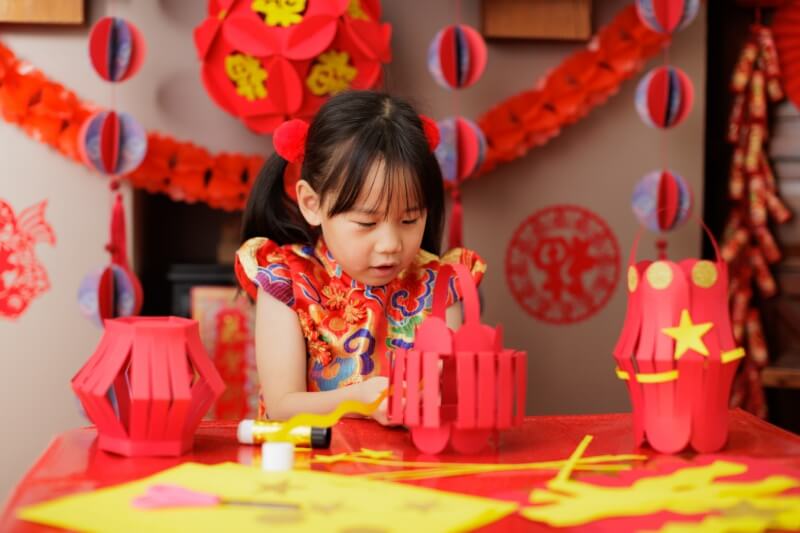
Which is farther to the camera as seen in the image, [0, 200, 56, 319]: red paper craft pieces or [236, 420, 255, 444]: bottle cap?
[0, 200, 56, 319]: red paper craft pieces

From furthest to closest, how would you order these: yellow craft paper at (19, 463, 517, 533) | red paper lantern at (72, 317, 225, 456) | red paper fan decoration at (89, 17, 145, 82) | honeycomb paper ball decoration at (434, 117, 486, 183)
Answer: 1. honeycomb paper ball decoration at (434, 117, 486, 183)
2. red paper fan decoration at (89, 17, 145, 82)
3. red paper lantern at (72, 317, 225, 456)
4. yellow craft paper at (19, 463, 517, 533)

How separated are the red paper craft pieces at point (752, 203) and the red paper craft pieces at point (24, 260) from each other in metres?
1.68

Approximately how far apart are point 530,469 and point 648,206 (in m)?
1.36

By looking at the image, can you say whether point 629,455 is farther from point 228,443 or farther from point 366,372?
point 366,372

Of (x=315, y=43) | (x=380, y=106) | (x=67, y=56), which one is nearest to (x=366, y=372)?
(x=380, y=106)

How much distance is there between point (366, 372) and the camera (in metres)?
1.46

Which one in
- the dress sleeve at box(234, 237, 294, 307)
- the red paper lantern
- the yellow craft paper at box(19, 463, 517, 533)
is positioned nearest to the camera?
the yellow craft paper at box(19, 463, 517, 533)

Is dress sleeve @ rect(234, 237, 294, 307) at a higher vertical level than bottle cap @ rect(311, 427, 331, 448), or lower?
higher

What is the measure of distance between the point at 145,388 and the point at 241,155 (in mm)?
1372

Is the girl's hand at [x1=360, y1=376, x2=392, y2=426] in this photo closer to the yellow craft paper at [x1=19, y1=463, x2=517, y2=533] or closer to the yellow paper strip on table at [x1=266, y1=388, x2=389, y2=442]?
the yellow paper strip on table at [x1=266, y1=388, x2=389, y2=442]

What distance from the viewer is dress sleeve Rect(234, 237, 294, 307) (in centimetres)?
139

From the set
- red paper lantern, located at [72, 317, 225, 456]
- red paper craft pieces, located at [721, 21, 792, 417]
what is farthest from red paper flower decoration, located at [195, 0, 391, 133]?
red paper lantern, located at [72, 317, 225, 456]

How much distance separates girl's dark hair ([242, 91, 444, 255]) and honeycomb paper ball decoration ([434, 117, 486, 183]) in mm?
639

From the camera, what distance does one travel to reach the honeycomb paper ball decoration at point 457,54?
6.91 feet
